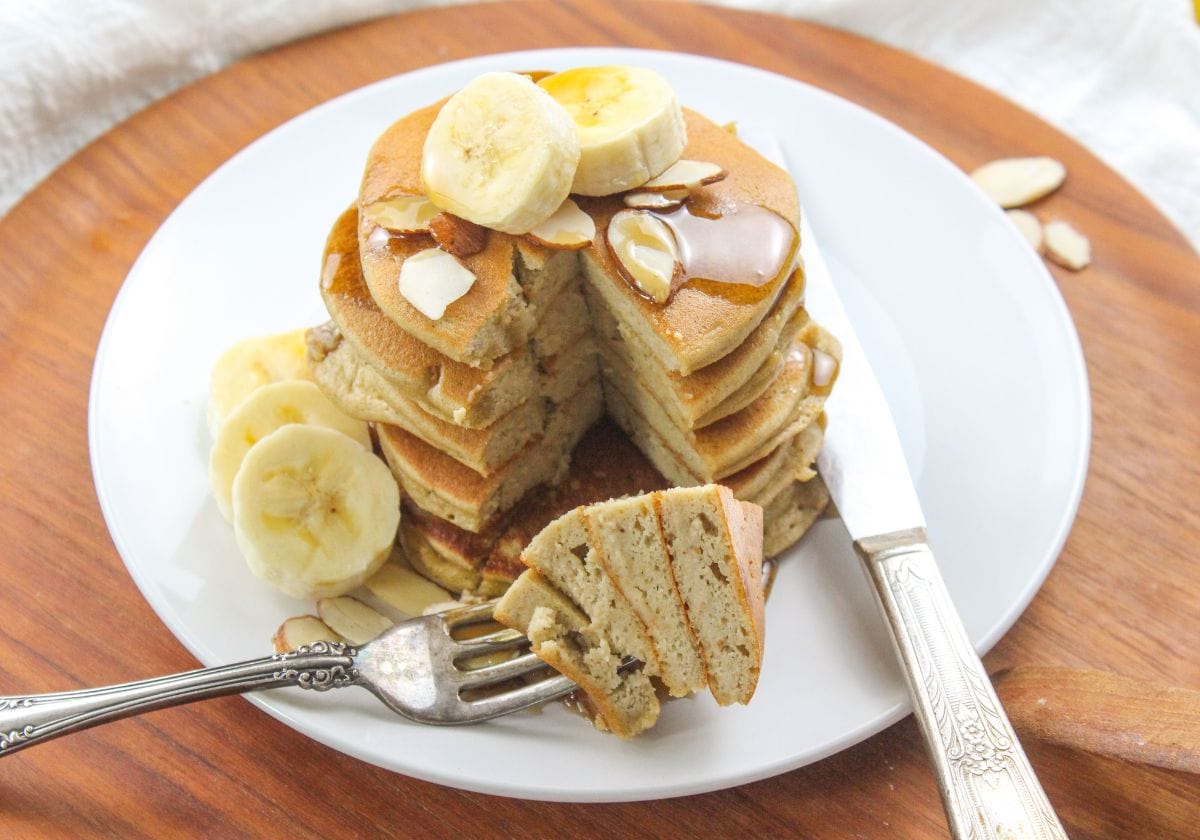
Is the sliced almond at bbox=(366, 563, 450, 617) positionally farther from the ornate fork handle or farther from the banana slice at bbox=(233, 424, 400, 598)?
the ornate fork handle

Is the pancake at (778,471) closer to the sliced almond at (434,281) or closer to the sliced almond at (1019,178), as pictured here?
the sliced almond at (434,281)

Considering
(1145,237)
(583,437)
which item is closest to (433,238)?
(583,437)

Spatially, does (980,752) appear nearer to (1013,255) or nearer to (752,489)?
(752,489)

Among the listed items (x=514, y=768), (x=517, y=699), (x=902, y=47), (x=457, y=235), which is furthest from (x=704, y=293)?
(x=902, y=47)

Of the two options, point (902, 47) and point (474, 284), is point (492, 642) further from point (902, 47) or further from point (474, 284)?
point (902, 47)

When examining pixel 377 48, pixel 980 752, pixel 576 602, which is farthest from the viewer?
pixel 377 48

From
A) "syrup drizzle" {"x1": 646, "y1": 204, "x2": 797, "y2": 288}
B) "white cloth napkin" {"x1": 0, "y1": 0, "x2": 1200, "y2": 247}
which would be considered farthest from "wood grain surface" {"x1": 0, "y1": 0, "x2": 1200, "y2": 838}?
"syrup drizzle" {"x1": 646, "y1": 204, "x2": 797, "y2": 288}
